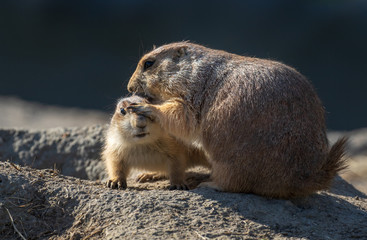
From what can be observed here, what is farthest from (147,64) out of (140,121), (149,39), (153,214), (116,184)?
(149,39)

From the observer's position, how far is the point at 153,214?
4.04 m

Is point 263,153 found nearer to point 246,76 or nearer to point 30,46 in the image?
point 246,76

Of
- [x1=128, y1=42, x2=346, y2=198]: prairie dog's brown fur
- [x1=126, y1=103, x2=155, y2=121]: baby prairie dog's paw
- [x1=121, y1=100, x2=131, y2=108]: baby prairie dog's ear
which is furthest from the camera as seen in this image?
[x1=121, y1=100, x2=131, y2=108]: baby prairie dog's ear

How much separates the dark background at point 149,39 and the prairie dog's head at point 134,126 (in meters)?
6.98

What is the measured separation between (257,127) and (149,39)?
9.96 metres

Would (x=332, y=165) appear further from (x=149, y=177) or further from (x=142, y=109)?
(x=149, y=177)

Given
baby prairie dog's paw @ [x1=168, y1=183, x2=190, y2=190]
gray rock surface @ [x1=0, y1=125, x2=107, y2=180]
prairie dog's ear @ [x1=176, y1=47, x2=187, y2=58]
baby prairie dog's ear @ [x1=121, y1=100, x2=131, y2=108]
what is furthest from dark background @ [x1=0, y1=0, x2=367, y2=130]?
baby prairie dog's paw @ [x1=168, y1=183, x2=190, y2=190]

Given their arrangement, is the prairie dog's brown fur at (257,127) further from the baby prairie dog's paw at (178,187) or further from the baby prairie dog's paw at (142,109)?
the baby prairie dog's paw at (178,187)

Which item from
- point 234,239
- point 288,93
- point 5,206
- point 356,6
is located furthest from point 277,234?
point 356,6

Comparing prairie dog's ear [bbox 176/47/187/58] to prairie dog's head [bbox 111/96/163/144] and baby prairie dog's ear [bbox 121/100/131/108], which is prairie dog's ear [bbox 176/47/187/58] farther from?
baby prairie dog's ear [bbox 121/100/131/108]

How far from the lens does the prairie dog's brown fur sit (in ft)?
14.4

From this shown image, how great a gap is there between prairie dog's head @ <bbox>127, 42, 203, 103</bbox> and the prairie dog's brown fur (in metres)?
0.11

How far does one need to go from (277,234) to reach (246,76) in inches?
56.5

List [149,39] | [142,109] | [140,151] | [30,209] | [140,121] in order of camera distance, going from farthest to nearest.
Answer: [149,39]
[140,151]
[140,121]
[142,109]
[30,209]
